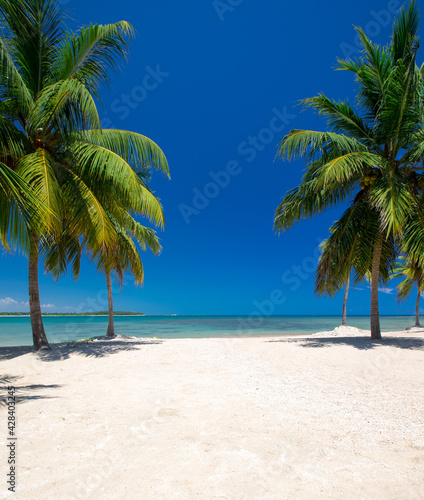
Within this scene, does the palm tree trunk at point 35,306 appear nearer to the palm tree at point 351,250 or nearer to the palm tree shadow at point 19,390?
the palm tree shadow at point 19,390

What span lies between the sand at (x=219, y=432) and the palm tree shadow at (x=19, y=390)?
0.02 meters

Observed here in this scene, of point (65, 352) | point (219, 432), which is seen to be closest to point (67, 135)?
point (65, 352)

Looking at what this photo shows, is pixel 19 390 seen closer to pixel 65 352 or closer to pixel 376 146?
pixel 65 352

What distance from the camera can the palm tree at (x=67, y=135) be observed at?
22.5 feet

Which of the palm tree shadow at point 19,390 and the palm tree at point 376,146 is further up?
the palm tree at point 376,146

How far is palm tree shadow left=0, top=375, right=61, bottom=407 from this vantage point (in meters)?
3.88

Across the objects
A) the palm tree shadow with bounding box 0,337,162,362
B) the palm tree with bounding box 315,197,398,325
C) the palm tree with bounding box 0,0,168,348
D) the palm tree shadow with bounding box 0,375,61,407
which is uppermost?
the palm tree with bounding box 0,0,168,348

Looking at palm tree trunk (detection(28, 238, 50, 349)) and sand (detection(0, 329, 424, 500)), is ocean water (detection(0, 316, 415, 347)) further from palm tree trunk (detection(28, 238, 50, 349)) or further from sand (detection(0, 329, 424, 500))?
sand (detection(0, 329, 424, 500))

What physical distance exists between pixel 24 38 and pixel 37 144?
238 cm

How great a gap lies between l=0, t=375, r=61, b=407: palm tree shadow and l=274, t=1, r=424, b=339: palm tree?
7312 mm

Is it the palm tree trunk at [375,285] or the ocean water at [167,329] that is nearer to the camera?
the palm tree trunk at [375,285]

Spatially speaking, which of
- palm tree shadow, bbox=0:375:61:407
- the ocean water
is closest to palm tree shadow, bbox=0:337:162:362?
palm tree shadow, bbox=0:375:61:407

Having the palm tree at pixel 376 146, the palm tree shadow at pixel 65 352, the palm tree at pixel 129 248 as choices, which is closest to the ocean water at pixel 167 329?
the palm tree at pixel 129 248

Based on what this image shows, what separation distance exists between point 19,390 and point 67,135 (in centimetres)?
608
